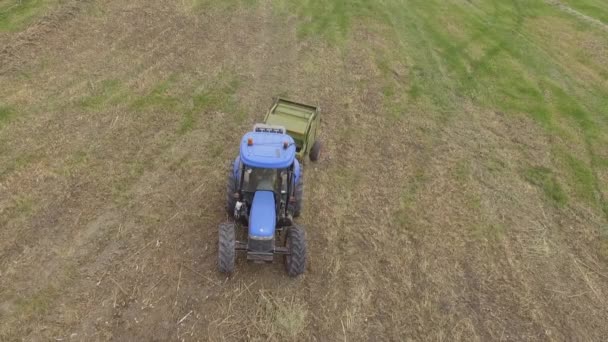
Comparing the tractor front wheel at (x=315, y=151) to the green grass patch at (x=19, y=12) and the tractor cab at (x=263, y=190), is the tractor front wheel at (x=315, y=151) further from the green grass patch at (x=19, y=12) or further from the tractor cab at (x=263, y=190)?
the green grass patch at (x=19, y=12)

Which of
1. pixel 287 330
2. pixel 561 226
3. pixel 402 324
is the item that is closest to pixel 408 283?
pixel 402 324

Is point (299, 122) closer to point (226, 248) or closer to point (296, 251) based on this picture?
point (296, 251)

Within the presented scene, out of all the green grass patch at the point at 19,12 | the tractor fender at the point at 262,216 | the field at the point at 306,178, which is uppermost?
the green grass patch at the point at 19,12

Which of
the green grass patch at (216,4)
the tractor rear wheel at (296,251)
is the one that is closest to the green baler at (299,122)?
the tractor rear wheel at (296,251)

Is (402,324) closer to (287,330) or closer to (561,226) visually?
(287,330)

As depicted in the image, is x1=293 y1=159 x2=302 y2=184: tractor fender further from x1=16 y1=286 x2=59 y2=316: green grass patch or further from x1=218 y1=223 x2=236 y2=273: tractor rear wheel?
x1=16 y1=286 x2=59 y2=316: green grass patch

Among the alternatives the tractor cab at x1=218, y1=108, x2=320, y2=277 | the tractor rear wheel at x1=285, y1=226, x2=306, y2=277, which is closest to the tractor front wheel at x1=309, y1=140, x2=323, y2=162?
the tractor cab at x1=218, y1=108, x2=320, y2=277

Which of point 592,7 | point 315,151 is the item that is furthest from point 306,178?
point 592,7
